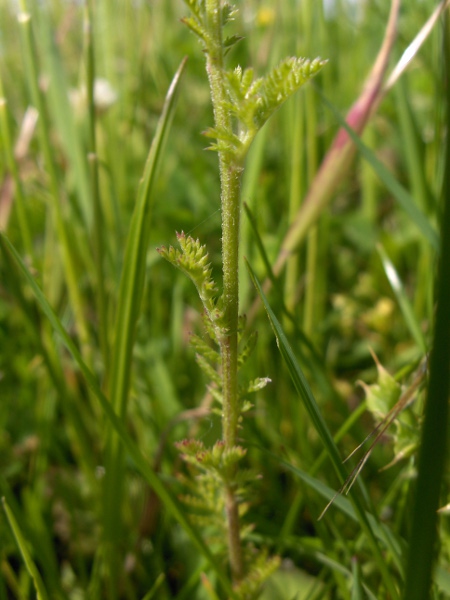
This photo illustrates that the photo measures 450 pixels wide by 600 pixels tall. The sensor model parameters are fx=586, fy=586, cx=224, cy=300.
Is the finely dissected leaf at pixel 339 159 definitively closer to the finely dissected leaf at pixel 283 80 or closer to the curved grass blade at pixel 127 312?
the curved grass blade at pixel 127 312

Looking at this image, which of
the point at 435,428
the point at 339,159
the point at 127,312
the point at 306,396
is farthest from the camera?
the point at 339,159

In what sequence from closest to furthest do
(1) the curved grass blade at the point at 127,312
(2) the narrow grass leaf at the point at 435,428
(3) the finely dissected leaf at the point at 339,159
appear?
(2) the narrow grass leaf at the point at 435,428, (1) the curved grass blade at the point at 127,312, (3) the finely dissected leaf at the point at 339,159

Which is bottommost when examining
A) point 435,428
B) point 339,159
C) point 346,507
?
point 346,507

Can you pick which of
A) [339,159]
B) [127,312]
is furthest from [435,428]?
[339,159]

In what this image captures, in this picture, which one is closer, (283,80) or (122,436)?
(283,80)

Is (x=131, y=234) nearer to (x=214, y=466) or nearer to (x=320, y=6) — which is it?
(x=214, y=466)

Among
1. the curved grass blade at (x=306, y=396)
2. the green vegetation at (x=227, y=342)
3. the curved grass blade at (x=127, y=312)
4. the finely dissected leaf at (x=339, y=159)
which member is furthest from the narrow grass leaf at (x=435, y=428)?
the finely dissected leaf at (x=339, y=159)

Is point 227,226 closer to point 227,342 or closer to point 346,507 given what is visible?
point 227,342

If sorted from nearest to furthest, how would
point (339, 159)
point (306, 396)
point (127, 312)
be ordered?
1. point (306, 396)
2. point (127, 312)
3. point (339, 159)
